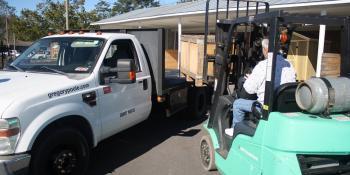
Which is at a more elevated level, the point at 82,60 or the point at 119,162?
the point at 82,60

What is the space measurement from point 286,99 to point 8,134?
116 inches

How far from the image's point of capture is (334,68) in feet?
33.6

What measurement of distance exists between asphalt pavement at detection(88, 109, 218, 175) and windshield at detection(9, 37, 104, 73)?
1.62 meters

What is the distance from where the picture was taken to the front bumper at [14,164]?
13.4 feet

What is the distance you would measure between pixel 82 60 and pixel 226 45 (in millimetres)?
2137

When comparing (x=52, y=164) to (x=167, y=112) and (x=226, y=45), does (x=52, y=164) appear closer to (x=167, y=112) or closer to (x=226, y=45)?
(x=226, y=45)

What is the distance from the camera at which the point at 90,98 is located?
526 cm

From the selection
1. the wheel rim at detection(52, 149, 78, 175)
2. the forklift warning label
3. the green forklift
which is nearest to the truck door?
the forklift warning label

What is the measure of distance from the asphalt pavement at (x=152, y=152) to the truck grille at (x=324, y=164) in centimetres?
218

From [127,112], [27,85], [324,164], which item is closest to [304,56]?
[127,112]

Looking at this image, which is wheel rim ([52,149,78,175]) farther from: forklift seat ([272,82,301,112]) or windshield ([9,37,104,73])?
forklift seat ([272,82,301,112])

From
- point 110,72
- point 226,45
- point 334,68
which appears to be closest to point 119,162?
point 110,72

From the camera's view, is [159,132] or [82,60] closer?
[82,60]

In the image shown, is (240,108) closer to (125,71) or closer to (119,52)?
(125,71)
